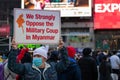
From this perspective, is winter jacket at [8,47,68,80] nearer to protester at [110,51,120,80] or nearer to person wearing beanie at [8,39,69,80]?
person wearing beanie at [8,39,69,80]

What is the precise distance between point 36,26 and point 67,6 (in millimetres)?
35333

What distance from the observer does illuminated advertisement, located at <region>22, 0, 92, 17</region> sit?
42.1 meters

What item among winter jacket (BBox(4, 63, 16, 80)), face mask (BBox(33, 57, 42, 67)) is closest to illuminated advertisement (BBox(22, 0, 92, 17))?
winter jacket (BBox(4, 63, 16, 80))

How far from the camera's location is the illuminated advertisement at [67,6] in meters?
42.1

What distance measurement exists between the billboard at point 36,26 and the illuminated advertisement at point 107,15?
36288 mm

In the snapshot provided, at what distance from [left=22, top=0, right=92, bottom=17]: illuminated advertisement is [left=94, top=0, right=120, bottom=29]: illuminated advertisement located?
1.83 meters

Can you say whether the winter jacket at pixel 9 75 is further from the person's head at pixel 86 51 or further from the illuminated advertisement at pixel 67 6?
the illuminated advertisement at pixel 67 6

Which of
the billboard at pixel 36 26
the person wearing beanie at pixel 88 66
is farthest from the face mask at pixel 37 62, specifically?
the person wearing beanie at pixel 88 66

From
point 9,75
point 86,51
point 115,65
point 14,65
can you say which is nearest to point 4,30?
point 115,65

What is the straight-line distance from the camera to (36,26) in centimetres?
734

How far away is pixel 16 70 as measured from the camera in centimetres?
545

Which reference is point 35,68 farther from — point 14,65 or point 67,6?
point 67,6

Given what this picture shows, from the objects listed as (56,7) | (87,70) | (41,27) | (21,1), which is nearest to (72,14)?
(56,7)

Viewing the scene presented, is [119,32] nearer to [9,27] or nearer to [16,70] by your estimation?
[9,27]
